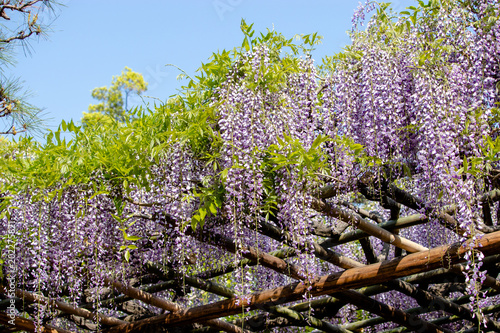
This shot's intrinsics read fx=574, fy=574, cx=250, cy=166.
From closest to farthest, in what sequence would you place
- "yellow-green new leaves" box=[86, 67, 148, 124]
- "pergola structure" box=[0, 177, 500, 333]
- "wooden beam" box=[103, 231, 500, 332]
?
"wooden beam" box=[103, 231, 500, 332]
"pergola structure" box=[0, 177, 500, 333]
"yellow-green new leaves" box=[86, 67, 148, 124]

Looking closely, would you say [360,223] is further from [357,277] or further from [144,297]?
[144,297]

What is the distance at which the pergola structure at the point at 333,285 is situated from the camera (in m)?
4.59

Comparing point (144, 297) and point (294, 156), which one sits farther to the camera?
point (144, 297)

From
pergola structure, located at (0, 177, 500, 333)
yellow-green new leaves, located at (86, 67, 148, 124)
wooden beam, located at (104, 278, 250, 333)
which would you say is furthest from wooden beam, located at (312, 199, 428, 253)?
yellow-green new leaves, located at (86, 67, 148, 124)

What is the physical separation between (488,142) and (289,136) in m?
1.40

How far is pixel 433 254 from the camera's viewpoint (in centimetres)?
432

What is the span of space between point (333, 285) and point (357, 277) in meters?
0.22

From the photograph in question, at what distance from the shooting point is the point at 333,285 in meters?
4.88

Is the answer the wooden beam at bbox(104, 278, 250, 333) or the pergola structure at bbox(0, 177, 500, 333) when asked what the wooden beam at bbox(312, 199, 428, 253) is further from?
the wooden beam at bbox(104, 278, 250, 333)

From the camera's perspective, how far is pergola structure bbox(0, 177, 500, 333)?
459 cm

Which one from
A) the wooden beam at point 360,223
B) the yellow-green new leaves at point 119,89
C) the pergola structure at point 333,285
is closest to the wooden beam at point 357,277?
the pergola structure at point 333,285

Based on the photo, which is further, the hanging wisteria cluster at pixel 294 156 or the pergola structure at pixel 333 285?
the pergola structure at pixel 333 285

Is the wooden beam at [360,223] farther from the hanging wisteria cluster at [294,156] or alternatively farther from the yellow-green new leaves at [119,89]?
the yellow-green new leaves at [119,89]

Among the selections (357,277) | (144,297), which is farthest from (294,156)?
(144,297)
